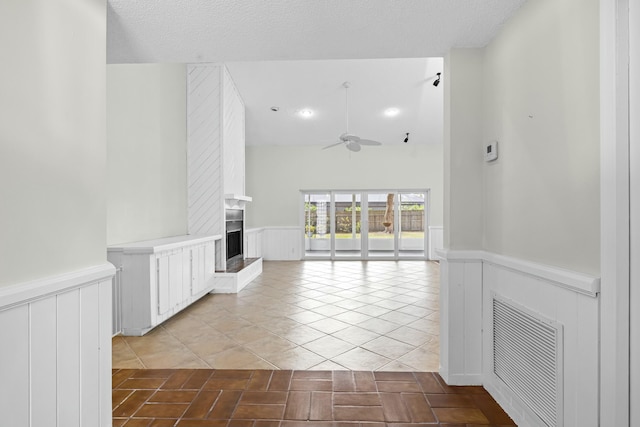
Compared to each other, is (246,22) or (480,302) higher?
(246,22)

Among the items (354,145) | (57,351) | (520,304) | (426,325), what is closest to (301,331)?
(426,325)

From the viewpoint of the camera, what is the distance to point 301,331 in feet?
10.4

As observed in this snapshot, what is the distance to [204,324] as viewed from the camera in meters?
3.39

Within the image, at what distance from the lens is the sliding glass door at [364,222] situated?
8422 mm

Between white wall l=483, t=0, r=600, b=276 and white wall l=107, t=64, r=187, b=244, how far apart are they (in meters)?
3.28

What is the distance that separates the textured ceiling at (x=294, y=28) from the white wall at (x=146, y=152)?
1342 mm

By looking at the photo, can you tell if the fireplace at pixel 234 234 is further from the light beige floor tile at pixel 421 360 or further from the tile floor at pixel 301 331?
the light beige floor tile at pixel 421 360

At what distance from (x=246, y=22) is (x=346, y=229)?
693 centimetres

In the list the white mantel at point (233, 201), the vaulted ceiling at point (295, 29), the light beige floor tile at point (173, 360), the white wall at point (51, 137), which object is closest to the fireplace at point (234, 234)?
the white mantel at point (233, 201)

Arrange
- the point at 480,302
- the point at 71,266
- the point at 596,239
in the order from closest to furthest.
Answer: the point at 596,239, the point at 71,266, the point at 480,302

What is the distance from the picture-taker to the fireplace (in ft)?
17.7

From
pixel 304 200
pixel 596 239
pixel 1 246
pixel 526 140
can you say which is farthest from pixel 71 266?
pixel 304 200

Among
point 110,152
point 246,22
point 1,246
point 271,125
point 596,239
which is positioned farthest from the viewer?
point 271,125

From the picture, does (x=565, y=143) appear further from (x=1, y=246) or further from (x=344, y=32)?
(x=1, y=246)
